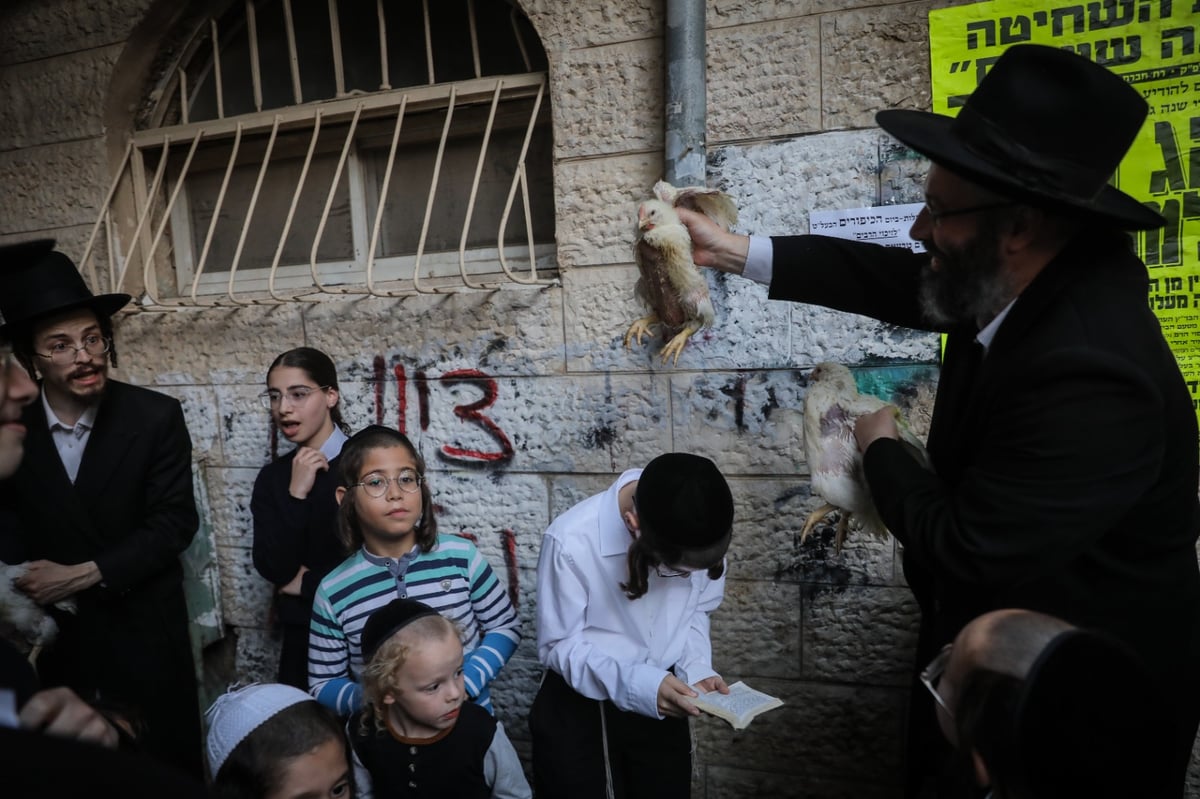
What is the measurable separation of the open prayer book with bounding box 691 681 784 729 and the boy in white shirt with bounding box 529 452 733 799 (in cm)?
5

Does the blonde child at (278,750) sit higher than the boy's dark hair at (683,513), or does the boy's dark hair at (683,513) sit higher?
the boy's dark hair at (683,513)

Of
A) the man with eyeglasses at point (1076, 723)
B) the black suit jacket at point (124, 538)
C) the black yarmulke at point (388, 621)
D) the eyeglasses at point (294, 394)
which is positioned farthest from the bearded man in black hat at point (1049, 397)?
the black suit jacket at point (124, 538)

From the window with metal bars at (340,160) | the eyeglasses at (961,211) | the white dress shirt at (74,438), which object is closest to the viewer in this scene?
the eyeglasses at (961,211)

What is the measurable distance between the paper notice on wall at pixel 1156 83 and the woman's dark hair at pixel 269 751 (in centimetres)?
271

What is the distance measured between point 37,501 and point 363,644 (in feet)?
4.50

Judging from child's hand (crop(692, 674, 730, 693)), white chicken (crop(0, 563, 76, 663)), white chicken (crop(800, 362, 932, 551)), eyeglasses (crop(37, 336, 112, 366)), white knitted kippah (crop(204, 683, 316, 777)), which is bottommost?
child's hand (crop(692, 674, 730, 693))

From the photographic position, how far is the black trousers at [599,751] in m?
2.10

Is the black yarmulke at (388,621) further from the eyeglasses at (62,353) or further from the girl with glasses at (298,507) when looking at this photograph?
the eyeglasses at (62,353)

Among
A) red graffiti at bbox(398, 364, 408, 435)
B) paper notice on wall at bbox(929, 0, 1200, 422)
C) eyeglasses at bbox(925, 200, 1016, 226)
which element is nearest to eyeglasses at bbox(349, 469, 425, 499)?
red graffiti at bbox(398, 364, 408, 435)

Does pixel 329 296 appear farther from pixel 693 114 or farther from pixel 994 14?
pixel 994 14

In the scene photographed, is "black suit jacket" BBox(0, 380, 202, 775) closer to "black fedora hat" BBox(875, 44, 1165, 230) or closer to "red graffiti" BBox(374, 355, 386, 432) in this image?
"red graffiti" BBox(374, 355, 386, 432)

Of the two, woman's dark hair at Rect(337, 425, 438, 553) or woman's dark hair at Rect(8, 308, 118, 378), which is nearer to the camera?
woman's dark hair at Rect(337, 425, 438, 553)

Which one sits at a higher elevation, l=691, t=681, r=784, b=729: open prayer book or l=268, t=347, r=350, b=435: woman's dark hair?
l=268, t=347, r=350, b=435: woman's dark hair

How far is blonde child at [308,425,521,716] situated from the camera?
2.16 metres
